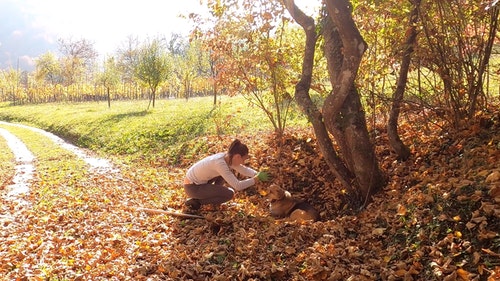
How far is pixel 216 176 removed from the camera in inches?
269

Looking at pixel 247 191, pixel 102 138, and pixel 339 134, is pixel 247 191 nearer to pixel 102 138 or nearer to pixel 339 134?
pixel 339 134

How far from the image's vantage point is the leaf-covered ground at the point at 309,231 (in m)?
3.68

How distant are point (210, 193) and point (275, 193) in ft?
4.19

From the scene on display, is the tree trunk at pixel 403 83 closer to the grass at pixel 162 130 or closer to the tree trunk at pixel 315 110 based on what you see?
the tree trunk at pixel 315 110

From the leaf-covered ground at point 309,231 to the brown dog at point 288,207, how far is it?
0.91 ft

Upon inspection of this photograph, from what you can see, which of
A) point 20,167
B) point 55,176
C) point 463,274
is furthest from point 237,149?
point 20,167

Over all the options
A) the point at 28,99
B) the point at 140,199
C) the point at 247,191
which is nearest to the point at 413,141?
the point at 247,191

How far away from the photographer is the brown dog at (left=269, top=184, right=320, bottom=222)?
19.8 ft

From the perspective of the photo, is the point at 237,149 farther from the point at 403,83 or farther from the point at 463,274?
the point at 463,274

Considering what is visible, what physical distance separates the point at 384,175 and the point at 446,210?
6.43ft

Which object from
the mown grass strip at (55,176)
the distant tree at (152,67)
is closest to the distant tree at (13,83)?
the distant tree at (152,67)

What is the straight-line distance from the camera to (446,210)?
4.08 meters

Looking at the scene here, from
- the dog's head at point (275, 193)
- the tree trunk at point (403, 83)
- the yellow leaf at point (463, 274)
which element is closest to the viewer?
the yellow leaf at point (463, 274)

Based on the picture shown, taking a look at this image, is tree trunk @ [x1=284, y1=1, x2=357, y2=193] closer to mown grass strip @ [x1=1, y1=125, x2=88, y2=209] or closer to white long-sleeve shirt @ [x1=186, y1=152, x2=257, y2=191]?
white long-sleeve shirt @ [x1=186, y1=152, x2=257, y2=191]
